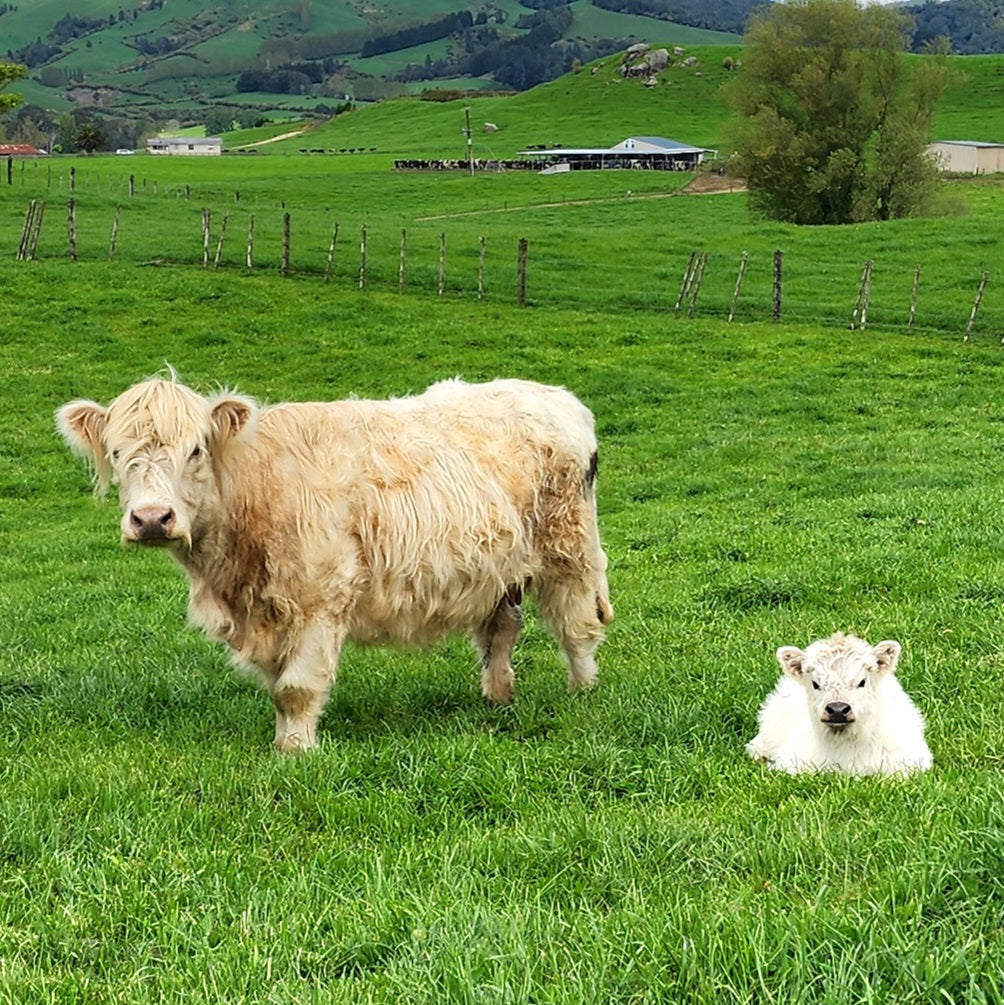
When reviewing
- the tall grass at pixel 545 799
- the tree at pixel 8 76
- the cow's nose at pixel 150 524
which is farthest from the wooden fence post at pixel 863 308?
the tree at pixel 8 76

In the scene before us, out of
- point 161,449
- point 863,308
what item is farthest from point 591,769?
point 863,308

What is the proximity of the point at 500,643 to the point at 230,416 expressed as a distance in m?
2.67

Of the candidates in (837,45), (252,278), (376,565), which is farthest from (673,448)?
(837,45)

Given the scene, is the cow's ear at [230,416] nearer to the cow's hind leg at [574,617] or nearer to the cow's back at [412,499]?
the cow's back at [412,499]

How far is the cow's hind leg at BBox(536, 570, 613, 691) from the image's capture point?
8.55 metres

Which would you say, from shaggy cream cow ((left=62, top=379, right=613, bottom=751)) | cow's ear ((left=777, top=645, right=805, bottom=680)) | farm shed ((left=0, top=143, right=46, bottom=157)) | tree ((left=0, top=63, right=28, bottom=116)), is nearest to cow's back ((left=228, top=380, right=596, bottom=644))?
shaggy cream cow ((left=62, top=379, right=613, bottom=751))

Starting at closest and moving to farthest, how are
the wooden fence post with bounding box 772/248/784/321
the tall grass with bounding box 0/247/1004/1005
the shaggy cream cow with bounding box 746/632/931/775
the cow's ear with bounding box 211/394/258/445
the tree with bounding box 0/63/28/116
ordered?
the tall grass with bounding box 0/247/1004/1005 → the shaggy cream cow with bounding box 746/632/931/775 → the cow's ear with bounding box 211/394/258/445 → the wooden fence post with bounding box 772/248/784/321 → the tree with bounding box 0/63/28/116

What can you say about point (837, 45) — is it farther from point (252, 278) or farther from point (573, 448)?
point (573, 448)

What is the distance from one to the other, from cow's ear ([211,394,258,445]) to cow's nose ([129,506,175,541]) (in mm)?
804

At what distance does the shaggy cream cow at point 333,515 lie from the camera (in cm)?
694

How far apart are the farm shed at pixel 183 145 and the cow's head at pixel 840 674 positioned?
176 m

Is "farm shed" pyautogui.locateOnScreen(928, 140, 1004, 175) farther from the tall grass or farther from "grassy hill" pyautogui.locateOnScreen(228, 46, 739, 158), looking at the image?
the tall grass

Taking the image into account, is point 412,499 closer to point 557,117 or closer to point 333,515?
point 333,515

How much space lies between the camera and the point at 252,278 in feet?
121
